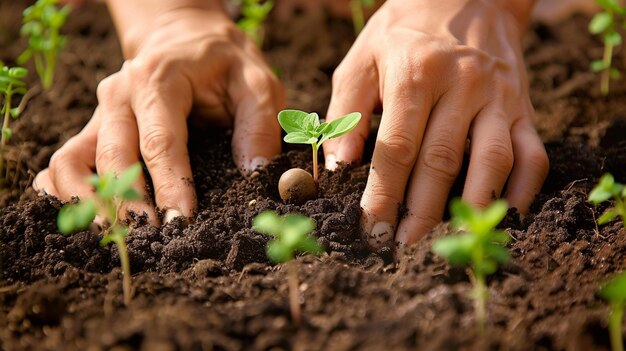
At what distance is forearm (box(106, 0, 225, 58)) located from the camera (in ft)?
8.13

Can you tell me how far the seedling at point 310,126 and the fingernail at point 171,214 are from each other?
37 cm

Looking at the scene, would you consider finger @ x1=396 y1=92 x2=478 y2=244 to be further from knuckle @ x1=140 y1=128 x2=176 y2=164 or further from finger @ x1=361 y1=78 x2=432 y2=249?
knuckle @ x1=140 y1=128 x2=176 y2=164

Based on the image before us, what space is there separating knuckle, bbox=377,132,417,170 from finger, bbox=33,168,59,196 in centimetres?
A: 101

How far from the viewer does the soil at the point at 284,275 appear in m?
1.20

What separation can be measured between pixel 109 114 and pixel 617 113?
1932 mm

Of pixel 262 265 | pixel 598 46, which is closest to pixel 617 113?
pixel 598 46

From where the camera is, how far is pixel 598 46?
3289mm

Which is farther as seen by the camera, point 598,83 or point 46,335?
point 598,83

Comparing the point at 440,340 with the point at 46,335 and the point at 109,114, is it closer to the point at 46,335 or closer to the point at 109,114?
the point at 46,335

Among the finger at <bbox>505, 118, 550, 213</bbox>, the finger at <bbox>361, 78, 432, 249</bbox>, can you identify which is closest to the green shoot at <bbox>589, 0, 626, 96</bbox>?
the finger at <bbox>505, 118, 550, 213</bbox>

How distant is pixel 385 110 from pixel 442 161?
21 cm

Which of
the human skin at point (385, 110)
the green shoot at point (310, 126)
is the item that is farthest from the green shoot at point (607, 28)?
the green shoot at point (310, 126)

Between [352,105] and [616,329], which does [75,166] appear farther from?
[616,329]

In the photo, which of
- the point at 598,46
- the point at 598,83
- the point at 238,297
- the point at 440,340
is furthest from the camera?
the point at 598,46
